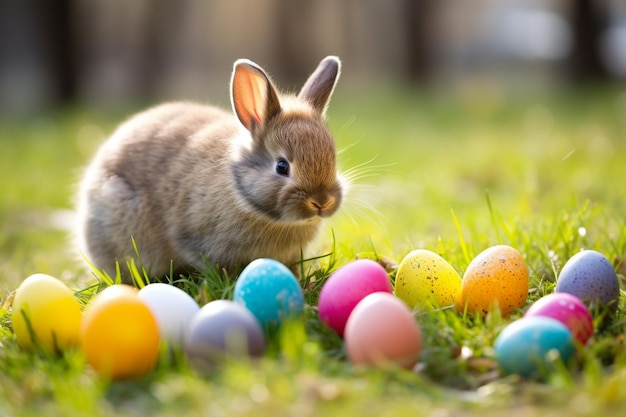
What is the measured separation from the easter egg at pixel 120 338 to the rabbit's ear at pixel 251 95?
1.25 m

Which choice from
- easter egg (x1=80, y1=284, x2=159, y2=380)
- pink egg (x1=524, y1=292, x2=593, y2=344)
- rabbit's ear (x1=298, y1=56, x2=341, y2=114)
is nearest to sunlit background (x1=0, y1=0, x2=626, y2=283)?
rabbit's ear (x1=298, y1=56, x2=341, y2=114)

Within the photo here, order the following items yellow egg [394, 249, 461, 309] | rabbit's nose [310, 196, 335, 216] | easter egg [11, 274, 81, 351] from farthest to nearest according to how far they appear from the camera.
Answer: rabbit's nose [310, 196, 335, 216] → yellow egg [394, 249, 461, 309] → easter egg [11, 274, 81, 351]

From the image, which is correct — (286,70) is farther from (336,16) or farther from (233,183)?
(233,183)

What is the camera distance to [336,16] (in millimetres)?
15781

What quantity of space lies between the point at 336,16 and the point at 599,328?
536 inches

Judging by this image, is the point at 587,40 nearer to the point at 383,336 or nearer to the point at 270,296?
the point at 270,296

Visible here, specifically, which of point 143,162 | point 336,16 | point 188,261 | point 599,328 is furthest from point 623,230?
point 336,16

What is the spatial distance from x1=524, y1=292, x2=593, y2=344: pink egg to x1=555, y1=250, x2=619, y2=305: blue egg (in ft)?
0.64

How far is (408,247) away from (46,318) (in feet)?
5.96

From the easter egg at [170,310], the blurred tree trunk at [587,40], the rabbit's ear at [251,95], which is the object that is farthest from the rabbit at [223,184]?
the blurred tree trunk at [587,40]

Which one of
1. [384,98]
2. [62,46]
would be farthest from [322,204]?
[62,46]

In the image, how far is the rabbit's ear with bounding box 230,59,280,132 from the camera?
3.47 metres

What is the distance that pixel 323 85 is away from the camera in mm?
3783

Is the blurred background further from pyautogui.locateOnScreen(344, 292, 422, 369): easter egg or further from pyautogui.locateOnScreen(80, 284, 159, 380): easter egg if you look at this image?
pyautogui.locateOnScreen(344, 292, 422, 369): easter egg
